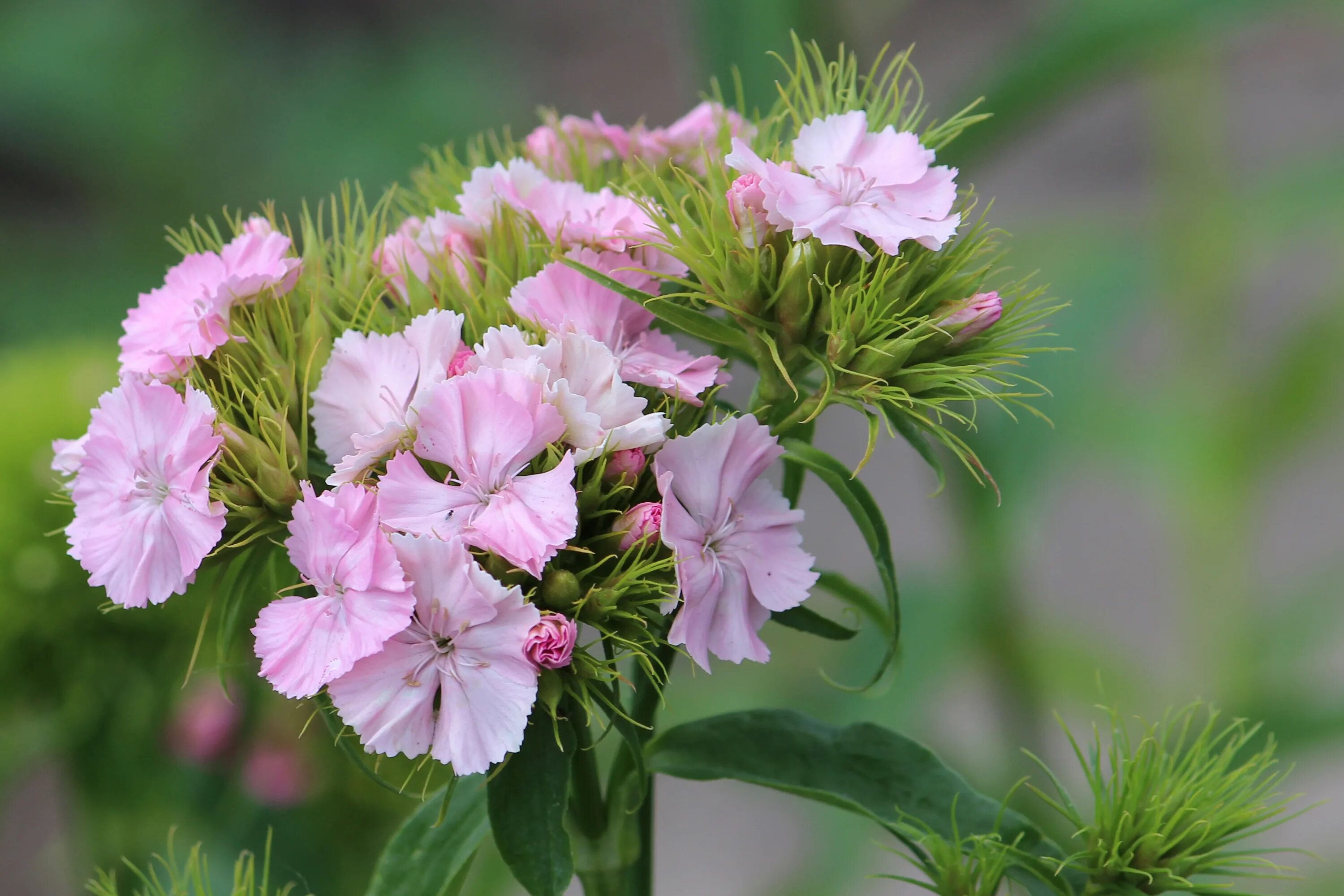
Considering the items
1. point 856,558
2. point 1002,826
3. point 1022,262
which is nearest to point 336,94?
point 856,558

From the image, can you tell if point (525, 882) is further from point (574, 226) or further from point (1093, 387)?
point (1093, 387)

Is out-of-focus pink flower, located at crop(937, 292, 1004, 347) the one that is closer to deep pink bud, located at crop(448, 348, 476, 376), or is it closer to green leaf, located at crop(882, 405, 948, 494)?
green leaf, located at crop(882, 405, 948, 494)

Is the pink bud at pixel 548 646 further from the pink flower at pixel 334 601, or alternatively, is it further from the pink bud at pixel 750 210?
the pink bud at pixel 750 210

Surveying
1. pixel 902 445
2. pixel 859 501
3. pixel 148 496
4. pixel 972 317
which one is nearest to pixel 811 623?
pixel 859 501

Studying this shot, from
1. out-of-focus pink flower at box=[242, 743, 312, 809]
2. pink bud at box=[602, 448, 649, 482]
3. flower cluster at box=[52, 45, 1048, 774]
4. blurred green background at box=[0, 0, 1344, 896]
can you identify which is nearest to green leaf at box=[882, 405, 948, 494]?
flower cluster at box=[52, 45, 1048, 774]

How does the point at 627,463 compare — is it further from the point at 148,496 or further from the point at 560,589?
the point at 148,496

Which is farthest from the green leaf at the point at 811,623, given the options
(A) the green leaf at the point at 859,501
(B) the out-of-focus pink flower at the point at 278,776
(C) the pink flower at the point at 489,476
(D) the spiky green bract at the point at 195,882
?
(B) the out-of-focus pink flower at the point at 278,776
